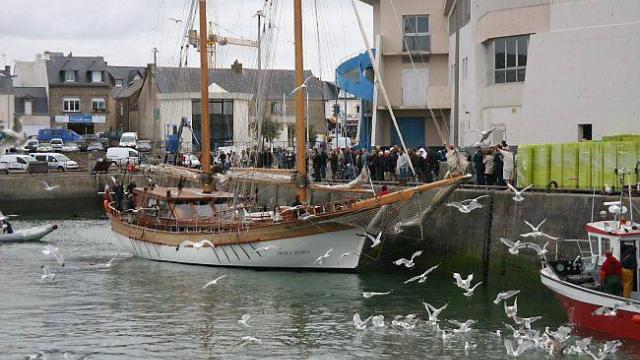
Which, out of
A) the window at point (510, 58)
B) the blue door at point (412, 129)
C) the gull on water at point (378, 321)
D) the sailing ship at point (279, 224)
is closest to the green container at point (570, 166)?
the sailing ship at point (279, 224)

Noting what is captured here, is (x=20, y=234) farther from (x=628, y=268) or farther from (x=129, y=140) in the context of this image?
(x=129, y=140)

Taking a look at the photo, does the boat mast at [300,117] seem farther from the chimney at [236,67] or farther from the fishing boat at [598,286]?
the chimney at [236,67]

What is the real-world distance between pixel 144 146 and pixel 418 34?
37.8 m

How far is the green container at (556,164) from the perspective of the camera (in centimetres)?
3350

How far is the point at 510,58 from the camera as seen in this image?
44031 millimetres

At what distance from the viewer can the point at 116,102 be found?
365 ft

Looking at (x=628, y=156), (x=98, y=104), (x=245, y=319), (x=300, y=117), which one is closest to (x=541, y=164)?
(x=628, y=156)

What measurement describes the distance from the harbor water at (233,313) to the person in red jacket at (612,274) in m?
1.18

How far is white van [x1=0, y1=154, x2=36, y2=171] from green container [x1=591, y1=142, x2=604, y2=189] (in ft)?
153

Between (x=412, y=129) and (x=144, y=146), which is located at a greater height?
(x=412, y=129)

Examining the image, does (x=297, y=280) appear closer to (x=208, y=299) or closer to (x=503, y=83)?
(x=208, y=299)

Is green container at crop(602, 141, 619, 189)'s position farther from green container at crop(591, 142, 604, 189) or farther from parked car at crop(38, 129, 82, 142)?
parked car at crop(38, 129, 82, 142)

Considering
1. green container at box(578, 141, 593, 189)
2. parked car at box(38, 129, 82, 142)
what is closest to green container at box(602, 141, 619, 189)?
green container at box(578, 141, 593, 189)

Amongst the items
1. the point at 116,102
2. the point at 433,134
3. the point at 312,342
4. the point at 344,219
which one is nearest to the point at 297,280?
the point at 344,219
